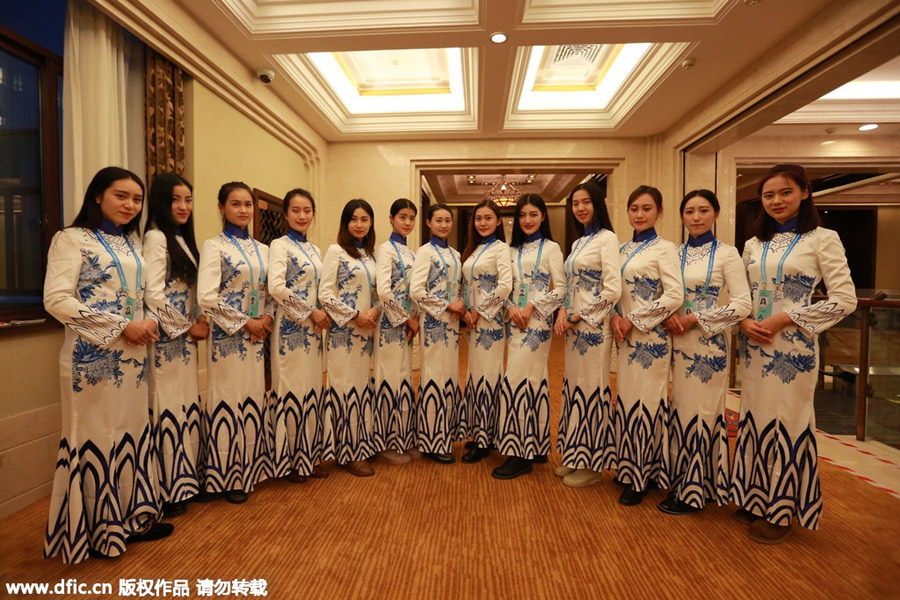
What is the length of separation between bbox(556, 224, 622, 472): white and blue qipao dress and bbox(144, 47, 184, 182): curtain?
2.99 m

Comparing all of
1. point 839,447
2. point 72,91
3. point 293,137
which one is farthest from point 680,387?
point 293,137

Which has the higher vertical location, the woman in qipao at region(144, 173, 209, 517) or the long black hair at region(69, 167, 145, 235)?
the long black hair at region(69, 167, 145, 235)

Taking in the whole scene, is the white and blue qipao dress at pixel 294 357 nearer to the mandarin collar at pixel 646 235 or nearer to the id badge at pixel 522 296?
the id badge at pixel 522 296

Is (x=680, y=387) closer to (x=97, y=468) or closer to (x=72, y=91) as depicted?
(x=97, y=468)

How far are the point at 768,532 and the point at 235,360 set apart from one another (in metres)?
2.91

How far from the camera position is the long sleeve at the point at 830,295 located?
1.97 m

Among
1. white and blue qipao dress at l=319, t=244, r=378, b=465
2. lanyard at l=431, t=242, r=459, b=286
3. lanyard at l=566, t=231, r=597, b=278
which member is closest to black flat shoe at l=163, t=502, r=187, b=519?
white and blue qipao dress at l=319, t=244, r=378, b=465

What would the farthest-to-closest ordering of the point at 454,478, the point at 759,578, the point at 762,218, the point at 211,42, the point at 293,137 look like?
the point at 293,137, the point at 211,42, the point at 454,478, the point at 762,218, the point at 759,578

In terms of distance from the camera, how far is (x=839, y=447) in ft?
11.6

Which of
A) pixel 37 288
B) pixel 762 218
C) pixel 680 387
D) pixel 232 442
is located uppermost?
pixel 762 218

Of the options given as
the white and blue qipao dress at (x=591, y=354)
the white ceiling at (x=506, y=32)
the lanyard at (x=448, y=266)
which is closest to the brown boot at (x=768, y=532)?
the white and blue qipao dress at (x=591, y=354)

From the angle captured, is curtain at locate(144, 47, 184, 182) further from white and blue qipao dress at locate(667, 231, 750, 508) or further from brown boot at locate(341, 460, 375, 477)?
white and blue qipao dress at locate(667, 231, 750, 508)

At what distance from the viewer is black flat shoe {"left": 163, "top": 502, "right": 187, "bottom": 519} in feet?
7.53

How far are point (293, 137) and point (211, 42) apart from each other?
5.57ft
